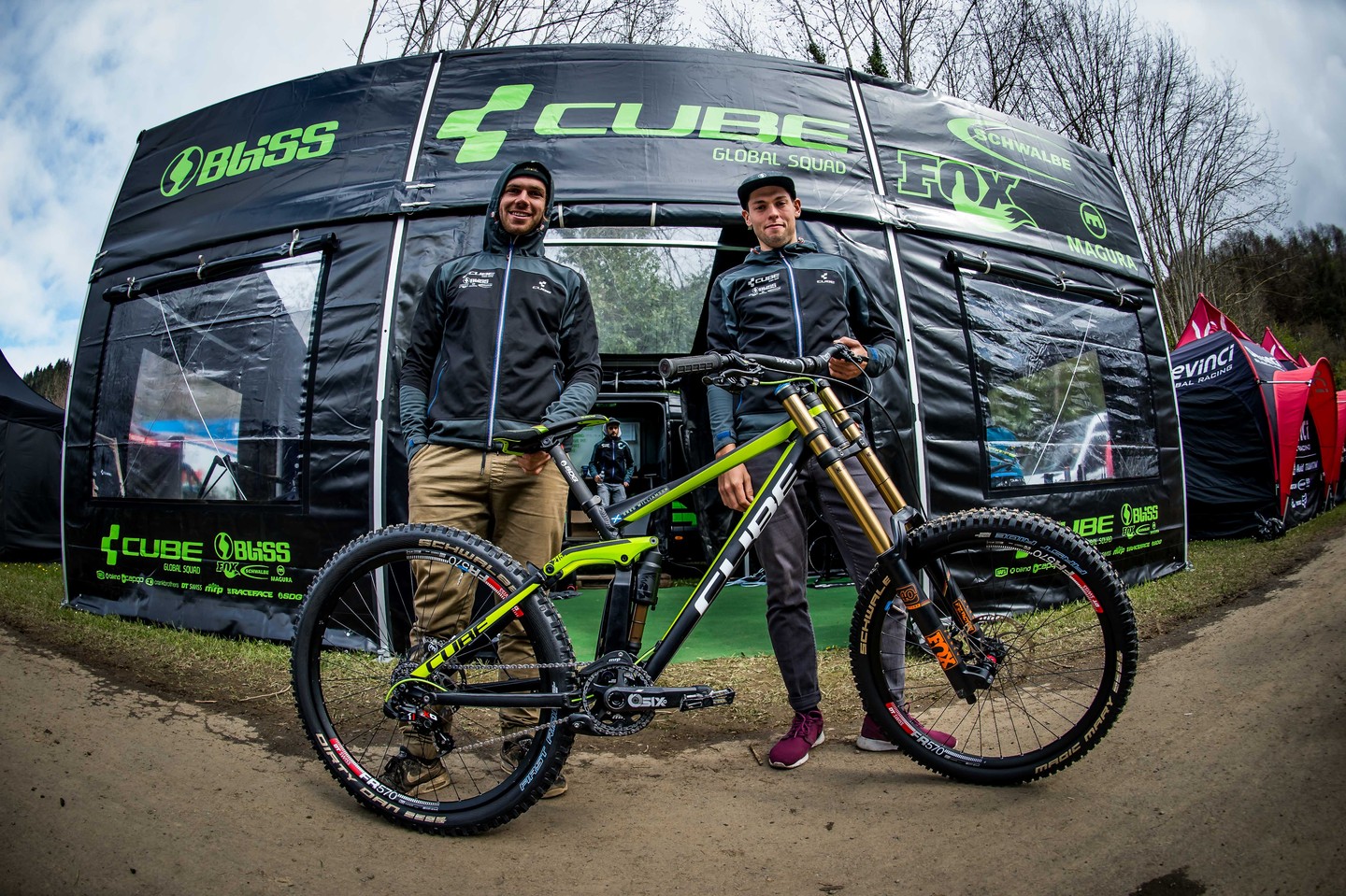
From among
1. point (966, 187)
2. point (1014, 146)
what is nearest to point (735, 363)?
point (966, 187)

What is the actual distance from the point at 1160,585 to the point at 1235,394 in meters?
4.30

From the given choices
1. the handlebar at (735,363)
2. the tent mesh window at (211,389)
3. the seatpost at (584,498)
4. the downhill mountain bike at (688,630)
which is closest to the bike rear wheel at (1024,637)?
the downhill mountain bike at (688,630)

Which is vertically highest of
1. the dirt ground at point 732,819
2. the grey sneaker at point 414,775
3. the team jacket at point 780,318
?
the team jacket at point 780,318

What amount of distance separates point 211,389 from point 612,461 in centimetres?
435

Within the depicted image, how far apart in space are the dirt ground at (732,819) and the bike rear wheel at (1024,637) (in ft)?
0.46

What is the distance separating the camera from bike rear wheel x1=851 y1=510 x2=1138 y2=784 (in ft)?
6.41

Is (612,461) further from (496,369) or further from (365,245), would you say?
(496,369)

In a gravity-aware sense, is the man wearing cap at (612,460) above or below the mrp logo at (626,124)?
below

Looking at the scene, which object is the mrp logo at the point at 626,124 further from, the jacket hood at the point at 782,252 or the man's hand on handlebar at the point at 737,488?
the man's hand on handlebar at the point at 737,488

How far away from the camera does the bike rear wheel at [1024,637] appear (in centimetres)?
196

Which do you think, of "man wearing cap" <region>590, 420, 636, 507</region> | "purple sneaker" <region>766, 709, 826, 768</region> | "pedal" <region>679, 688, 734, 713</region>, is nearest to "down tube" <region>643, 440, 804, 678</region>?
"pedal" <region>679, 688, 734, 713</region>

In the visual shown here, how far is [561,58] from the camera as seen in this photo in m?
4.63

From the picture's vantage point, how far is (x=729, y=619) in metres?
4.96

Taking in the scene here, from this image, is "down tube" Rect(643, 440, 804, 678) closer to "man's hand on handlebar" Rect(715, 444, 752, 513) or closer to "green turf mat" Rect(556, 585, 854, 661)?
"man's hand on handlebar" Rect(715, 444, 752, 513)
